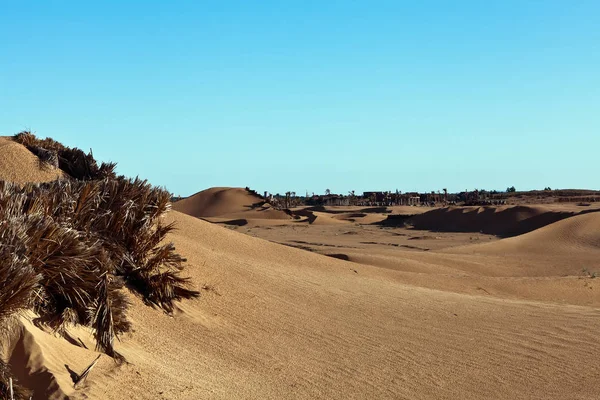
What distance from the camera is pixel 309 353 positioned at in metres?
8.30

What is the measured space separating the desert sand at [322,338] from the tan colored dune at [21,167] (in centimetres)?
7

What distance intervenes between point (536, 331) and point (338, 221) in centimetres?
3576

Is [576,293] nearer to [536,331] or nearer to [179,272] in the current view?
[536,331]

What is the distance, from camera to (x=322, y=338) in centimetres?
905

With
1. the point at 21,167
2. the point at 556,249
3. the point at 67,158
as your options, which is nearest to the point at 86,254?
the point at 21,167

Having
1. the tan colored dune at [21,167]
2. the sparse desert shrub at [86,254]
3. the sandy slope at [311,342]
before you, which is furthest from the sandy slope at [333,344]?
the tan colored dune at [21,167]

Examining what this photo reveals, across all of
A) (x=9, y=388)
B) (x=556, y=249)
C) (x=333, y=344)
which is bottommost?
(x=333, y=344)

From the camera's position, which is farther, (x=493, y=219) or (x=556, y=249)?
(x=493, y=219)

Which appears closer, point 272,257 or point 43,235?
point 43,235

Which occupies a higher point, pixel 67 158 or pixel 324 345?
pixel 67 158

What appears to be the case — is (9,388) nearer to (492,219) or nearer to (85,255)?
(85,255)

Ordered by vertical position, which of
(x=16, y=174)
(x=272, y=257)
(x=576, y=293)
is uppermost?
(x=16, y=174)

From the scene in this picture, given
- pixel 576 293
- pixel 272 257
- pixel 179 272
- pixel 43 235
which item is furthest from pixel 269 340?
pixel 576 293

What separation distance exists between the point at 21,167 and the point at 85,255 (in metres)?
7.02
